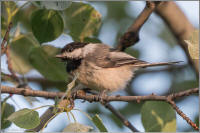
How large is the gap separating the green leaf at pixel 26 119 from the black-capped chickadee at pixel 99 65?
130 cm

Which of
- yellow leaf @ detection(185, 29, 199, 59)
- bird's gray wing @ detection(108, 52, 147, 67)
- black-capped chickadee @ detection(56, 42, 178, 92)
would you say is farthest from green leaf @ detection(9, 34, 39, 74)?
yellow leaf @ detection(185, 29, 199, 59)

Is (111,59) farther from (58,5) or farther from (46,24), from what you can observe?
(58,5)

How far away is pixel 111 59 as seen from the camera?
3631 mm

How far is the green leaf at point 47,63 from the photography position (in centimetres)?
301

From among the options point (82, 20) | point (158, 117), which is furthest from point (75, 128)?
point (82, 20)

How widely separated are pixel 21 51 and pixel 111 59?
1044mm

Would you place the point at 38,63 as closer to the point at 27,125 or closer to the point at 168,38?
the point at 27,125

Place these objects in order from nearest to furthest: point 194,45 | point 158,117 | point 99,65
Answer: point 194,45 < point 158,117 < point 99,65

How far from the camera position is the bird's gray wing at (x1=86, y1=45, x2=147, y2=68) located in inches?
140

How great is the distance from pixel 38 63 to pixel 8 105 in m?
0.53

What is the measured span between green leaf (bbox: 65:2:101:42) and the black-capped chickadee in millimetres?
491

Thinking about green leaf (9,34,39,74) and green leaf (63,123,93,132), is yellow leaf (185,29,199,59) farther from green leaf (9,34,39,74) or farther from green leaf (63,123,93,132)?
green leaf (9,34,39,74)

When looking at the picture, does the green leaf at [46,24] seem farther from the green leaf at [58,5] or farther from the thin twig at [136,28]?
the thin twig at [136,28]

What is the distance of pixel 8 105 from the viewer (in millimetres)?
2730
